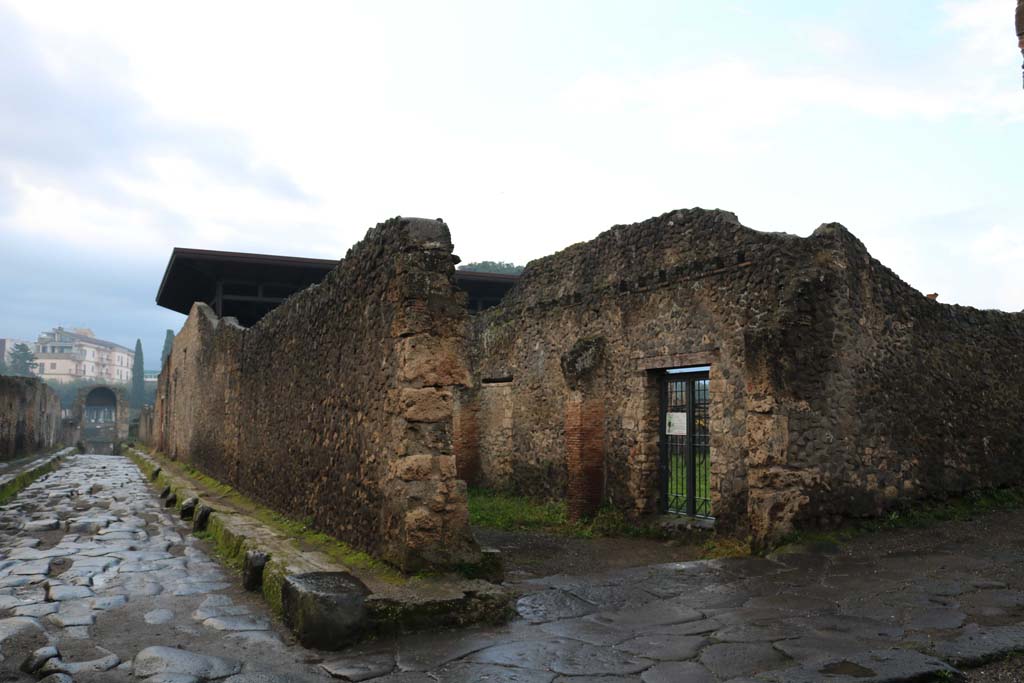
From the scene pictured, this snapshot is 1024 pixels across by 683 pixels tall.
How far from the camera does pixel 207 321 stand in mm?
14570

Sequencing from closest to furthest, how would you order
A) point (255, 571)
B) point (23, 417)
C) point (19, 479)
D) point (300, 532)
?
point (255, 571)
point (300, 532)
point (19, 479)
point (23, 417)

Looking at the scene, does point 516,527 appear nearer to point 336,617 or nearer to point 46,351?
point 336,617

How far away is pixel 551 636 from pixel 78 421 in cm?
4584

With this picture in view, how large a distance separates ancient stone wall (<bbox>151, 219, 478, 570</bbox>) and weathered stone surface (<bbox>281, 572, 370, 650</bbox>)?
2.28 feet

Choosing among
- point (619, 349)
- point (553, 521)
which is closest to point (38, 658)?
point (553, 521)

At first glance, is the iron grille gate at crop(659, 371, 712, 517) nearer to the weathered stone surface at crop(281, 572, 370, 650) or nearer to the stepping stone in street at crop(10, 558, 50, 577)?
the weathered stone surface at crop(281, 572, 370, 650)

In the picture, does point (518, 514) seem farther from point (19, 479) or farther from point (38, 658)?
point (19, 479)

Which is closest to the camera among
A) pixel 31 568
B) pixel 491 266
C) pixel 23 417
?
pixel 31 568

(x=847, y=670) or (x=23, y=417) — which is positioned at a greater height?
(x=23, y=417)

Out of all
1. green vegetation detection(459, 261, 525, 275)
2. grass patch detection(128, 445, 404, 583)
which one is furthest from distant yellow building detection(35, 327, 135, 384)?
grass patch detection(128, 445, 404, 583)

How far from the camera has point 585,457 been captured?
9711 mm

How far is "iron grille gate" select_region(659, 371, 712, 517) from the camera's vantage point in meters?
8.70

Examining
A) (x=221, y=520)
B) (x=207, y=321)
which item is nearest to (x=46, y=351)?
(x=207, y=321)

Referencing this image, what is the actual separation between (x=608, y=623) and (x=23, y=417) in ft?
70.8
